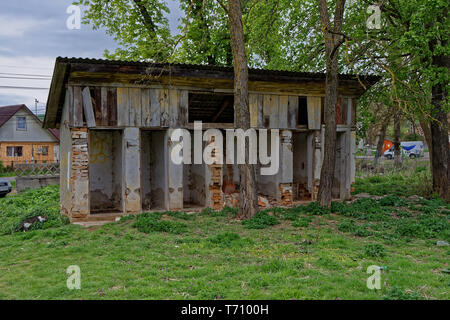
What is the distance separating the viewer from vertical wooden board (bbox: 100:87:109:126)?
11.5 meters

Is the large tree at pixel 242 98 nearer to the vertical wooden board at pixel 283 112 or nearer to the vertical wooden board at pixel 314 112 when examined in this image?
the vertical wooden board at pixel 283 112

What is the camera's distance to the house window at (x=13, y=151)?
3666cm

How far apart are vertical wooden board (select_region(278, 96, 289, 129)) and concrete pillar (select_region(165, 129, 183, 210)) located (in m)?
3.92

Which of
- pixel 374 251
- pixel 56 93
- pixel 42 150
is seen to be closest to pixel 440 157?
pixel 374 251

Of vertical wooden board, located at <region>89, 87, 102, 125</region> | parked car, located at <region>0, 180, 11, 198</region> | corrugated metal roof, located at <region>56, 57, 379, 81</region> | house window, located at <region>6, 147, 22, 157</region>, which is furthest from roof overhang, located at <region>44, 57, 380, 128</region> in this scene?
house window, located at <region>6, 147, 22, 157</region>

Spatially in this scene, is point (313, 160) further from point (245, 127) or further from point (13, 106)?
point (13, 106)

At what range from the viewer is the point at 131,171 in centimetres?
1177

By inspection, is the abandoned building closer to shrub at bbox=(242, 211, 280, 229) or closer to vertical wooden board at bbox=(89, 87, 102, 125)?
vertical wooden board at bbox=(89, 87, 102, 125)

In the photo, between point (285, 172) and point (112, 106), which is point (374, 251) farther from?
point (112, 106)

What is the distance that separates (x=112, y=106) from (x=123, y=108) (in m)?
0.33

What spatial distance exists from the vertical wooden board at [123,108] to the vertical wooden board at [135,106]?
12 centimetres

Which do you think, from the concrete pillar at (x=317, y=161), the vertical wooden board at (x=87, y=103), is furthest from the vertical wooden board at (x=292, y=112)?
the vertical wooden board at (x=87, y=103)

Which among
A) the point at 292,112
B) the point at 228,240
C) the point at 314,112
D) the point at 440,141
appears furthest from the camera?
the point at 440,141

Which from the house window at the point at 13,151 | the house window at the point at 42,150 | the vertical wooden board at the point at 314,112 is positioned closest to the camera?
the vertical wooden board at the point at 314,112
